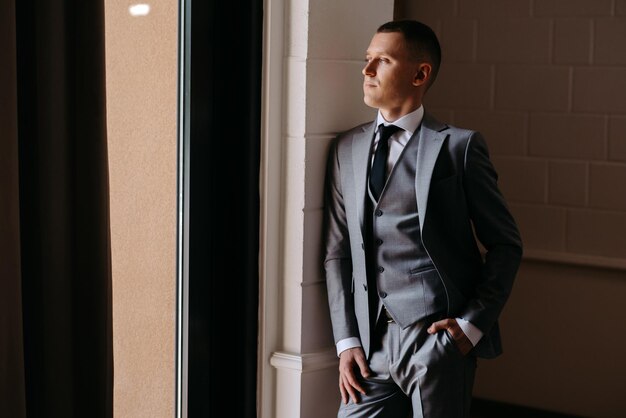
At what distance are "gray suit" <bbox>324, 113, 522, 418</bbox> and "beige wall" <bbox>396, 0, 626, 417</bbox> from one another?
1.39 meters

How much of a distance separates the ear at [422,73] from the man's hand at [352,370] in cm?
64

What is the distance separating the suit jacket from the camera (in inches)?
78.6

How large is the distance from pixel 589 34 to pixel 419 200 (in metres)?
1.62

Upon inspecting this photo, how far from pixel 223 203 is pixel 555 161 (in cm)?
161

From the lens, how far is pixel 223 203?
2240 mm

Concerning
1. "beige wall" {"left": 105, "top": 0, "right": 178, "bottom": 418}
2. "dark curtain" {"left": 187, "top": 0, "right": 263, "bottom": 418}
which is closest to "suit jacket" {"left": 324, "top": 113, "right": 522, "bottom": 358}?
"dark curtain" {"left": 187, "top": 0, "right": 263, "bottom": 418}

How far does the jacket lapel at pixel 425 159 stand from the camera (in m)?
1.98

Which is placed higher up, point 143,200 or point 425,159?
point 425,159

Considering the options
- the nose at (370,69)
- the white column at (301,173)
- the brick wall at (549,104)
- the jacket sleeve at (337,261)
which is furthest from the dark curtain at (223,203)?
the brick wall at (549,104)

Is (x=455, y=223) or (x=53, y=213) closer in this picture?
(x=53, y=213)

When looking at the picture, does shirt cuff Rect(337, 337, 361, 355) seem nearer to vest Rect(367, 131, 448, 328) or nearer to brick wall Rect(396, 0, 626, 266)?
vest Rect(367, 131, 448, 328)

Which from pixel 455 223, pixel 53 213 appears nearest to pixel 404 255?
pixel 455 223

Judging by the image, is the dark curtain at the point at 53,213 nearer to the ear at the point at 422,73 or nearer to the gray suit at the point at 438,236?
the gray suit at the point at 438,236

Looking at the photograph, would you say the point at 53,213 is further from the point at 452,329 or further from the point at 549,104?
the point at 549,104
